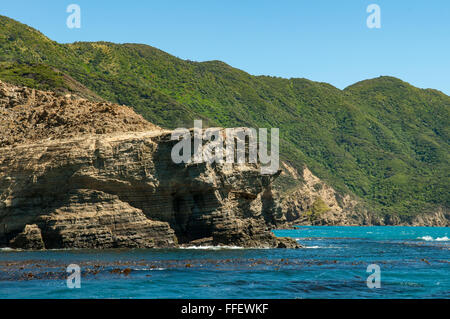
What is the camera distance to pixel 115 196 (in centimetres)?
5531

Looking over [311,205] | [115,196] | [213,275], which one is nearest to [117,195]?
[115,196]

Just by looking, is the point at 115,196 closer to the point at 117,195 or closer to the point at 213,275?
the point at 117,195

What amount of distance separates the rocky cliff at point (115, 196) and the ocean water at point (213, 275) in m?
3.20

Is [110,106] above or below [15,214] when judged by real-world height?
above

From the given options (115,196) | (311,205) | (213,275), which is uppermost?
(115,196)

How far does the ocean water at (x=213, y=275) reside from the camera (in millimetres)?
30312

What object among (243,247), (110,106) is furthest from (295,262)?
(110,106)

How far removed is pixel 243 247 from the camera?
57469 millimetres

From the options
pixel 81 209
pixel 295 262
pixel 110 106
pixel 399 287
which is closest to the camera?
pixel 399 287

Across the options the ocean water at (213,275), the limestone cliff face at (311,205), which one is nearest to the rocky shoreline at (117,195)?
the ocean water at (213,275)

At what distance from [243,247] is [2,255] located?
71.2 feet

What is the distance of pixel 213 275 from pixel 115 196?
824 inches

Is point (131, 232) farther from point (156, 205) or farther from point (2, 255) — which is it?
point (2, 255)
